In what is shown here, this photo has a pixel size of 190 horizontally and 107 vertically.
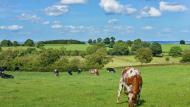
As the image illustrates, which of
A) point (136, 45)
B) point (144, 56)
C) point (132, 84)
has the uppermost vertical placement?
point (136, 45)

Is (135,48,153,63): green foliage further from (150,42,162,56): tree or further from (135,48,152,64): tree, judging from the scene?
(150,42,162,56): tree

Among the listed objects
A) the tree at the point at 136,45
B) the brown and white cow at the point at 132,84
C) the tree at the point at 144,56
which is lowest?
the tree at the point at 144,56

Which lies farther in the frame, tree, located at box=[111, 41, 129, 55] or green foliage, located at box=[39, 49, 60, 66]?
tree, located at box=[111, 41, 129, 55]

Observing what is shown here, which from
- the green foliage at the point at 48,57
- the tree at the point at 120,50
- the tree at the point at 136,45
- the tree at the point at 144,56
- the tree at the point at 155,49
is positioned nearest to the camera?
the green foliage at the point at 48,57

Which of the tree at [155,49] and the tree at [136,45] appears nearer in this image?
the tree at [155,49]

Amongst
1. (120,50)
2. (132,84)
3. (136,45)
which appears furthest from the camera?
(136,45)

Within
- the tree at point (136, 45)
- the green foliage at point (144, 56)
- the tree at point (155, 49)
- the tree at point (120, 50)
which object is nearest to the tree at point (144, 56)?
the green foliage at point (144, 56)

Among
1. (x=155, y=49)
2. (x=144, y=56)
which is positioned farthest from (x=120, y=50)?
(x=144, y=56)

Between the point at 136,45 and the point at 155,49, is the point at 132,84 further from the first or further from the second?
the point at 136,45

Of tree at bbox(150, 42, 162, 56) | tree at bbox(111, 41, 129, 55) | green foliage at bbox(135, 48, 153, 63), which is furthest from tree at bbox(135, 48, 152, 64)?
tree at bbox(111, 41, 129, 55)

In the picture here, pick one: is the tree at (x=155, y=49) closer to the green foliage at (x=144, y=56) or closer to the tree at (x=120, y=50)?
the tree at (x=120, y=50)

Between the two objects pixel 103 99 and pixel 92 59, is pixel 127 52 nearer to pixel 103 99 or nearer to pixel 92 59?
pixel 92 59

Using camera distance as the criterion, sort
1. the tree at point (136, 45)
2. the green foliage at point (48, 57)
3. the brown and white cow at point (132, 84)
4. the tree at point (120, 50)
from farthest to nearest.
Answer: the tree at point (136, 45)
the tree at point (120, 50)
the green foliage at point (48, 57)
the brown and white cow at point (132, 84)

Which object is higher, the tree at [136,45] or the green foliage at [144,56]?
the tree at [136,45]
